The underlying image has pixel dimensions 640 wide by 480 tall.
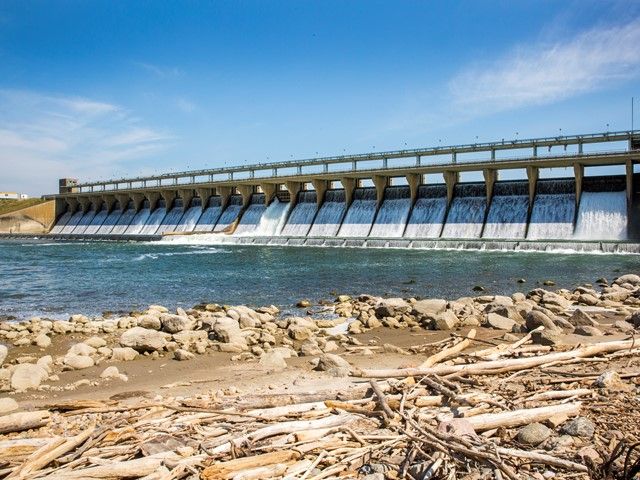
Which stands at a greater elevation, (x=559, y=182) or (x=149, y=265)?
(x=559, y=182)

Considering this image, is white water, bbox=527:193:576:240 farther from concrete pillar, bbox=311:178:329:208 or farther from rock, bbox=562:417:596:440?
rock, bbox=562:417:596:440

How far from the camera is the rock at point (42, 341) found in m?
11.4

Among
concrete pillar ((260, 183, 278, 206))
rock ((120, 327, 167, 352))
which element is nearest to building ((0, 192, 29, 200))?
concrete pillar ((260, 183, 278, 206))

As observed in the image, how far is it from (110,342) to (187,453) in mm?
7819

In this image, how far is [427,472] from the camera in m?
3.95

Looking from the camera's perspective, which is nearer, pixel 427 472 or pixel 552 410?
pixel 427 472

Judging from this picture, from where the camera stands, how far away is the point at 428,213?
43469mm

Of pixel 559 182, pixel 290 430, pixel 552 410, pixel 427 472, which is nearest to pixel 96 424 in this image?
pixel 290 430

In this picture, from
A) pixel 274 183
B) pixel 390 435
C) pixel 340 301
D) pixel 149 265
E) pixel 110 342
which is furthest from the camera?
pixel 274 183

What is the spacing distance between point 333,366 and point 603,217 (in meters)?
33.6

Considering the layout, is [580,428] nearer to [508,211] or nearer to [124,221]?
[508,211]

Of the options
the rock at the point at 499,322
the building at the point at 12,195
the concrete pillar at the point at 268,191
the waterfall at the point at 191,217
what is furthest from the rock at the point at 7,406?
the building at the point at 12,195

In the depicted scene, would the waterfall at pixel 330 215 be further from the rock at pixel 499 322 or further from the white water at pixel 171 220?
the rock at pixel 499 322

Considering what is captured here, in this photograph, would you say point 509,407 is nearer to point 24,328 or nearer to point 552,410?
point 552,410
